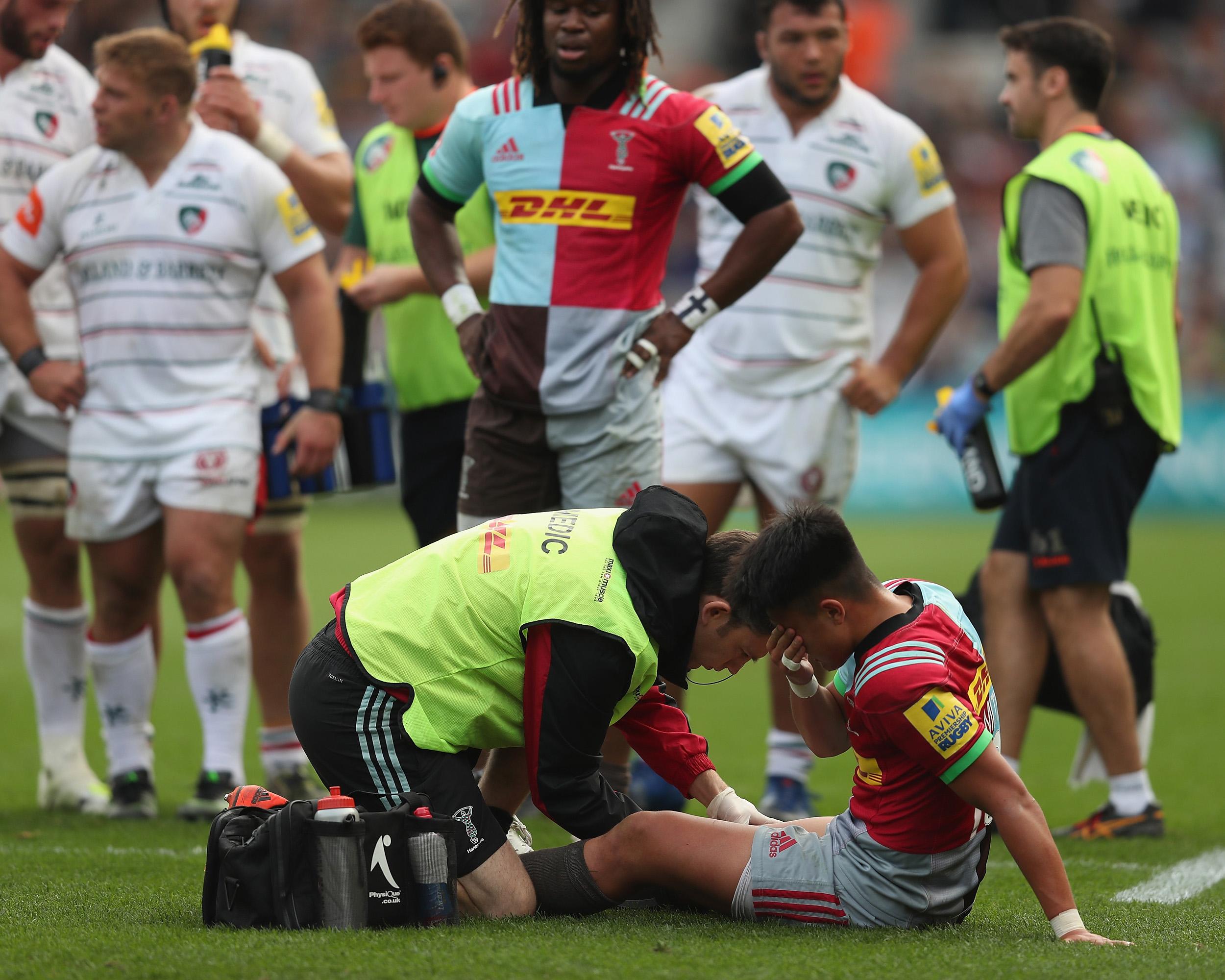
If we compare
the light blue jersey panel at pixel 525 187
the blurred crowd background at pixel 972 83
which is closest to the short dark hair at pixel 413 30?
the light blue jersey panel at pixel 525 187

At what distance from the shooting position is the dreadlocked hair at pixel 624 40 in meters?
4.43

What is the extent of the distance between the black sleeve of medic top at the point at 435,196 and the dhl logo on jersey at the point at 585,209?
453 mm

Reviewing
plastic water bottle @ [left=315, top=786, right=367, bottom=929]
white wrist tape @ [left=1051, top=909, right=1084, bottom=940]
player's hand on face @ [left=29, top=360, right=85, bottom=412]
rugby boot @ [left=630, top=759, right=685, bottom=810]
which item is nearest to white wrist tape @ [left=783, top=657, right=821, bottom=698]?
white wrist tape @ [left=1051, top=909, right=1084, bottom=940]

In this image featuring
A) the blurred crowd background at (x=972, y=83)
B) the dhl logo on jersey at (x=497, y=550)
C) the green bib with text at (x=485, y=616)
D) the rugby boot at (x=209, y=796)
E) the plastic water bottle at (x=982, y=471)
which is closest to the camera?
the green bib with text at (x=485, y=616)

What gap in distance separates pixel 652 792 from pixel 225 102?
2884 mm

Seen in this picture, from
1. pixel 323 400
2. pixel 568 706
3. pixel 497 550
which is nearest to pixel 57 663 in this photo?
pixel 323 400

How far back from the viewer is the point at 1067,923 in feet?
10.4

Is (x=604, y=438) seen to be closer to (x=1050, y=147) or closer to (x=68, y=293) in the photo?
(x=1050, y=147)

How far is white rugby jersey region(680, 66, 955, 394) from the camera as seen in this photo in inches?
213

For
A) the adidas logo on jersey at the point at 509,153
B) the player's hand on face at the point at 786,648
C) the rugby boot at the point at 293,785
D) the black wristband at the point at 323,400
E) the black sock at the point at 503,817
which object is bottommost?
the rugby boot at the point at 293,785

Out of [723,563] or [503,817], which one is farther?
[503,817]

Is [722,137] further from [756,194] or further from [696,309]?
[696,309]

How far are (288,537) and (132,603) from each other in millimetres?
639

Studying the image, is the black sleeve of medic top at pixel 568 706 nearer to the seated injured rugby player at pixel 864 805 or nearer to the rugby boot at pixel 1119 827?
the seated injured rugby player at pixel 864 805
